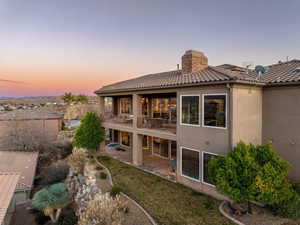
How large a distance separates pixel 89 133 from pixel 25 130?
12.5 m

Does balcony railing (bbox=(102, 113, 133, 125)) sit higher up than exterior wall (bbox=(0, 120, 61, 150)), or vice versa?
balcony railing (bbox=(102, 113, 133, 125))

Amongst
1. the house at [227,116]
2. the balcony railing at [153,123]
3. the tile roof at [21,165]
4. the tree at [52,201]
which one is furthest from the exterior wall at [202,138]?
the tile roof at [21,165]

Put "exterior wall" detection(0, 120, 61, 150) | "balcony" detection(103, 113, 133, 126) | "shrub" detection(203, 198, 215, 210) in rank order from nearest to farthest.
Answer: "shrub" detection(203, 198, 215, 210) → "balcony" detection(103, 113, 133, 126) → "exterior wall" detection(0, 120, 61, 150)

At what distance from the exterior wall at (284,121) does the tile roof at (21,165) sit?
18849 mm

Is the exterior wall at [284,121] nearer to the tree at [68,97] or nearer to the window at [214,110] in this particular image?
the window at [214,110]

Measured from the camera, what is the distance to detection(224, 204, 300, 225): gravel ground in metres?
6.88

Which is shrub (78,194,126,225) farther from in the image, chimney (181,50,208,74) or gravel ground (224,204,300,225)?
chimney (181,50,208,74)

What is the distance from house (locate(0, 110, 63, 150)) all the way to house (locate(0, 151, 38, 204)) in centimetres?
194

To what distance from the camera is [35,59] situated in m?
21.6

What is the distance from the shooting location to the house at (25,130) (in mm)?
21359

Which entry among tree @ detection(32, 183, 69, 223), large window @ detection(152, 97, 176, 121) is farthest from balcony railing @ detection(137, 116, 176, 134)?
tree @ detection(32, 183, 69, 223)

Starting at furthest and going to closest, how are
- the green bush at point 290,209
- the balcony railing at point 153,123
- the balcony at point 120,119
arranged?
the balcony at point 120,119 < the balcony railing at point 153,123 < the green bush at point 290,209

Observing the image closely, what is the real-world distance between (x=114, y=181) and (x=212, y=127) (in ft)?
23.3

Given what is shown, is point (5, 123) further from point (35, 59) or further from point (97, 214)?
point (97, 214)
